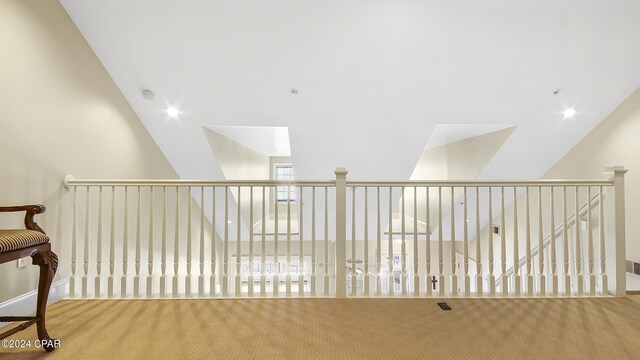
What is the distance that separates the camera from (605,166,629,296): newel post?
238cm

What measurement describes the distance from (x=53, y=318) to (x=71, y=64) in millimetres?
2113

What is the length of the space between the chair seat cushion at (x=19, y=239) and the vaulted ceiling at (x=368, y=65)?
208cm

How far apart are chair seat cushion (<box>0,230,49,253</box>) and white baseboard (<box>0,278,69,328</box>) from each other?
0.83m

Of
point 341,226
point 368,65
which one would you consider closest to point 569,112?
point 368,65

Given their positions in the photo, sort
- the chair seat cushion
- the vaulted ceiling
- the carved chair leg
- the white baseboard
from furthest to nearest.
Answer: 1. the vaulted ceiling
2. the white baseboard
3. the carved chair leg
4. the chair seat cushion

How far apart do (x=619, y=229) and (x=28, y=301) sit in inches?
178

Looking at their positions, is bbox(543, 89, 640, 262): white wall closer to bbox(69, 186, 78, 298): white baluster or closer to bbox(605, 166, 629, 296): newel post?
bbox(605, 166, 629, 296): newel post

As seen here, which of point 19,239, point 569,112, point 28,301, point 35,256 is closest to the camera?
point 19,239

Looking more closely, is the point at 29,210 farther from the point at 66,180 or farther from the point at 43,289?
the point at 66,180

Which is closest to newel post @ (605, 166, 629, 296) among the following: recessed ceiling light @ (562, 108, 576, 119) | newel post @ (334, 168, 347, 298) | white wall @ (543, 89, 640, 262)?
white wall @ (543, 89, 640, 262)

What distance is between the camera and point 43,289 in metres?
1.64

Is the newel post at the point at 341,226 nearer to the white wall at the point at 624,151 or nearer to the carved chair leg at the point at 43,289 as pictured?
the carved chair leg at the point at 43,289

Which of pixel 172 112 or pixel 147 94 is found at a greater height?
pixel 147 94

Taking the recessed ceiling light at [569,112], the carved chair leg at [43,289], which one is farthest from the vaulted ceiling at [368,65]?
the carved chair leg at [43,289]
